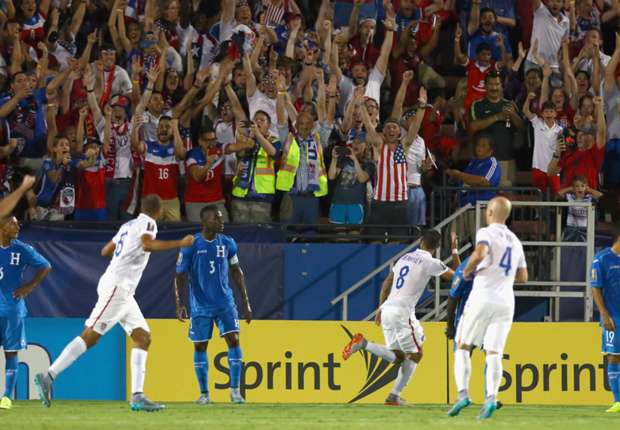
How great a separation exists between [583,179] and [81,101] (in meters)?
7.24

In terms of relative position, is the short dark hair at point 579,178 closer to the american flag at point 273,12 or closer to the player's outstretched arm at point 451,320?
the american flag at point 273,12

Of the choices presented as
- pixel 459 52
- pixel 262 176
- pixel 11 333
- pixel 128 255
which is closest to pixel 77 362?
pixel 11 333

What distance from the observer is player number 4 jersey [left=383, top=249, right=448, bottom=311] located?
52.5 feet

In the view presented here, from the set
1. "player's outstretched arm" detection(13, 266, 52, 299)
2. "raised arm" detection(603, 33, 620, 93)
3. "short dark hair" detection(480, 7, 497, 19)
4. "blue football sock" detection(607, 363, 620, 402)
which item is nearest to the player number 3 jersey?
"player's outstretched arm" detection(13, 266, 52, 299)

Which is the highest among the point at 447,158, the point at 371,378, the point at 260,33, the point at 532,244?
the point at 260,33

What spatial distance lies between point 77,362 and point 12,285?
124 inches

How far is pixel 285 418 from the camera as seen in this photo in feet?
45.2

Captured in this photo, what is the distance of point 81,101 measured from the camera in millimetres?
20391

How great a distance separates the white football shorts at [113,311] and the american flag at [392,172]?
5822 millimetres

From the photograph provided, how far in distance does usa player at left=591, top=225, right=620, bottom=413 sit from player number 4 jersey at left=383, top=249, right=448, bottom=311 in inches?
67.5

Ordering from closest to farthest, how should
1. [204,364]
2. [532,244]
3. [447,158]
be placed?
[204,364] → [532,244] → [447,158]

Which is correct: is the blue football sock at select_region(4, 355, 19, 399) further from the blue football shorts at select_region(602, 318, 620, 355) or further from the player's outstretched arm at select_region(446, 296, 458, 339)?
the blue football shorts at select_region(602, 318, 620, 355)

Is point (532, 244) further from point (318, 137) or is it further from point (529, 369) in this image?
point (318, 137)

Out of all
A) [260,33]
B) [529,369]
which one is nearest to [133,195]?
[260,33]
